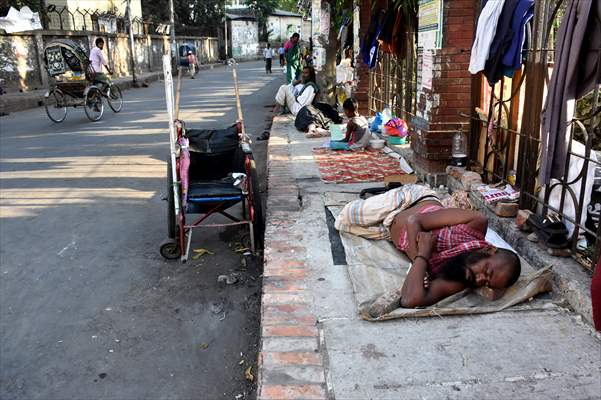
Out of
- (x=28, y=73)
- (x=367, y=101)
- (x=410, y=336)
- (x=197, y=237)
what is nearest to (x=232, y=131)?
(x=197, y=237)

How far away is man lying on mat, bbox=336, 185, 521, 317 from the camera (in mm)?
3016

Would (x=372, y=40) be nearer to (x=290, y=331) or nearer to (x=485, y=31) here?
(x=485, y=31)

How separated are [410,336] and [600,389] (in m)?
0.87

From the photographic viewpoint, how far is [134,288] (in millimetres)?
4312

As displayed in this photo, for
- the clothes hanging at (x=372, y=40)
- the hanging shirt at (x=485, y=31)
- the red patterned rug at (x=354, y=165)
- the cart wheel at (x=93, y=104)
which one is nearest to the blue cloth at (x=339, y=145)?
the red patterned rug at (x=354, y=165)

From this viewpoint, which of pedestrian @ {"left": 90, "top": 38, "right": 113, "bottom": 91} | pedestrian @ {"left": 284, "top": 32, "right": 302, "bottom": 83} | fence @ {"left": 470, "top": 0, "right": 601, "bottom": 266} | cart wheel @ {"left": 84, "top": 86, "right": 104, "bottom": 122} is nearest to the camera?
fence @ {"left": 470, "top": 0, "right": 601, "bottom": 266}

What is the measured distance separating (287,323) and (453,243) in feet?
3.83

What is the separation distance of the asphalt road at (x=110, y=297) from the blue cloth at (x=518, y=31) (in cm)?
267

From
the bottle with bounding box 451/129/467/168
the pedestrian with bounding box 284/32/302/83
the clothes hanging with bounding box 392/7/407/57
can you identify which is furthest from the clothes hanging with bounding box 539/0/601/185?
the pedestrian with bounding box 284/32/302/83

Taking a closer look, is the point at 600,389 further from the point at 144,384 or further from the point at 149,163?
the point at 149,163

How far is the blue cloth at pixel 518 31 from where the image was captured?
4043mm

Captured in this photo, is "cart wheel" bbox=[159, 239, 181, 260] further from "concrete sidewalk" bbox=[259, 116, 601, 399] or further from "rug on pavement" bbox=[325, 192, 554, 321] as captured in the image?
"rug on pavement" bbox=[325, 192, 554, 321]

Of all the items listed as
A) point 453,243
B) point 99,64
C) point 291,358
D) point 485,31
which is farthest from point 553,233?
point 99,64

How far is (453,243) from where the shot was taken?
335 cm
